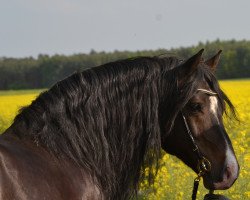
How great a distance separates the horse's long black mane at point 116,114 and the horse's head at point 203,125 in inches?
0.6

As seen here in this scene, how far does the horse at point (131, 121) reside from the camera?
125 inches

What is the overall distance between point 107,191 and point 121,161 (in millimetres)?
213

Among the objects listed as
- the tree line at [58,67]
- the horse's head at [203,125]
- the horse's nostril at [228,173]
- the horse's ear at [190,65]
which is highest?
the horse's ear at [190,65]

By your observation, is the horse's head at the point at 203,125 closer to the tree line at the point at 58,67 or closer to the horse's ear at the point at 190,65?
the horse's ear at the point at 190,65

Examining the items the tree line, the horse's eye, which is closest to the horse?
the horse's eye

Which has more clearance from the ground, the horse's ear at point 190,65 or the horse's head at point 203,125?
the horse's ear at point 190,65

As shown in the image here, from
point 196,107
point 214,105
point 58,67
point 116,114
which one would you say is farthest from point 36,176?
point 58,67

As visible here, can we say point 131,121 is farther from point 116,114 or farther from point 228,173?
point 228,173

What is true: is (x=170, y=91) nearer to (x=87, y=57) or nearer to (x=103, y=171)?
(x=103, y=171)

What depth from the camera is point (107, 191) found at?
325 centimetres

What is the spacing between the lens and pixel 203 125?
3.34 metres

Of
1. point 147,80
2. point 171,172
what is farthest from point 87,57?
point 147,80

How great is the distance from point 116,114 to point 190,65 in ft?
1.71

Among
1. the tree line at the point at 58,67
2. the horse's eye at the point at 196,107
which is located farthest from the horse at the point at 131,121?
the tree line at the point at 58,67
